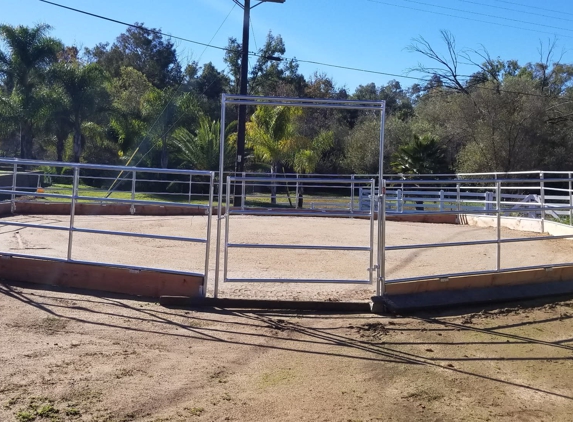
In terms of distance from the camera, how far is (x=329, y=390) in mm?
4379

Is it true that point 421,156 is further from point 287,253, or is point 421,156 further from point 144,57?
point 144,57

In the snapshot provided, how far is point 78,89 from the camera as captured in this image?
3234cm

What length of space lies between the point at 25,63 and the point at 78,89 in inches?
114

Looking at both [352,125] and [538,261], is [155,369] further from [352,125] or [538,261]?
[352,125]

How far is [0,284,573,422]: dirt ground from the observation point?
3998 mm

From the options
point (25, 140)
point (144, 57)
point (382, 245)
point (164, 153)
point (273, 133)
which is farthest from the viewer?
point (144, 57)

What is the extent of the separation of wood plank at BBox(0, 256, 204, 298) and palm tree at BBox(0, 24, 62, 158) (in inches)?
1005

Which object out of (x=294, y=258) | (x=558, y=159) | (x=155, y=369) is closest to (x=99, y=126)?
(x=558, y=159)

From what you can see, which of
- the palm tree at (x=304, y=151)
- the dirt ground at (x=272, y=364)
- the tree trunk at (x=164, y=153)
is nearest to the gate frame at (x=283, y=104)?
the dirt ground at (x=272, y=364)

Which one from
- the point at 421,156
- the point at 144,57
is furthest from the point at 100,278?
the point at 144,57

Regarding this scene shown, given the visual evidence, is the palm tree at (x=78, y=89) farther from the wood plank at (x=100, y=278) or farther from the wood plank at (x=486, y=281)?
the wood plank at (x=486, y=281)

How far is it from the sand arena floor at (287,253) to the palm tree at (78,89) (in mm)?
18926

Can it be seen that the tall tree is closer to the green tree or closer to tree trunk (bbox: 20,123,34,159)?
tree trunk (bbox: 20,123,34,159)

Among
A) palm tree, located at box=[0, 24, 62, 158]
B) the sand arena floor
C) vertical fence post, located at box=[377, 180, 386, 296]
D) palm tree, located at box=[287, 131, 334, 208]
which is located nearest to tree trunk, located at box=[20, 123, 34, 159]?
palm tree, located at box=[0, 24, 62, 158]
